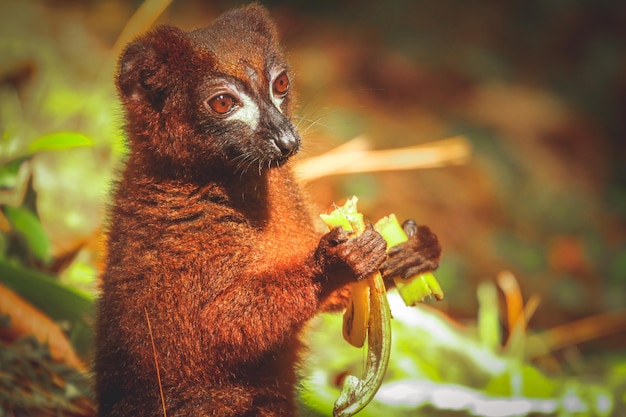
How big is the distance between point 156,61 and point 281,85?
0.53 metres

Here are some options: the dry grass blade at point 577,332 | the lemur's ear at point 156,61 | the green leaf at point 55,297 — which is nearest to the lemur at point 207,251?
the lemur's ear at point 156,61

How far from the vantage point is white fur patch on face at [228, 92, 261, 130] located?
345 cm

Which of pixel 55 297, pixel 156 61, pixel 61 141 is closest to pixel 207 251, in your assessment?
pixel 156 61

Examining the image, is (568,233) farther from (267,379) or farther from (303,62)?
(267,379)

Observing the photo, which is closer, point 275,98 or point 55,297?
point 275,98

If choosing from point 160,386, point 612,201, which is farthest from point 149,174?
point 612,201

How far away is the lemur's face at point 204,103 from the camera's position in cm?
342

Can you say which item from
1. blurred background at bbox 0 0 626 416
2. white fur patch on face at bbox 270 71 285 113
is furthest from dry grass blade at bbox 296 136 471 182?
white fur patch on face at bbox 270 71 285 113

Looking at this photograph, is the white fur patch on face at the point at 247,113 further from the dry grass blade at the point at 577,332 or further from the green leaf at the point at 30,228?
the dry grass blade at the point at 577,332

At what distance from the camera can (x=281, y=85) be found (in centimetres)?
364

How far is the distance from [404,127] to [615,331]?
2689 millimetres

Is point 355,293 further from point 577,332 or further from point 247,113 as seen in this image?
point 577,332

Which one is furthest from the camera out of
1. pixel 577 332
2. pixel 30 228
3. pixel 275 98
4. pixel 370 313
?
pixel 577 332

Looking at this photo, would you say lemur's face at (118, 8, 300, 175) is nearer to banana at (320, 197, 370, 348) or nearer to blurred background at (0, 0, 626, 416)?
banana at (320, 197, 370, 348)
